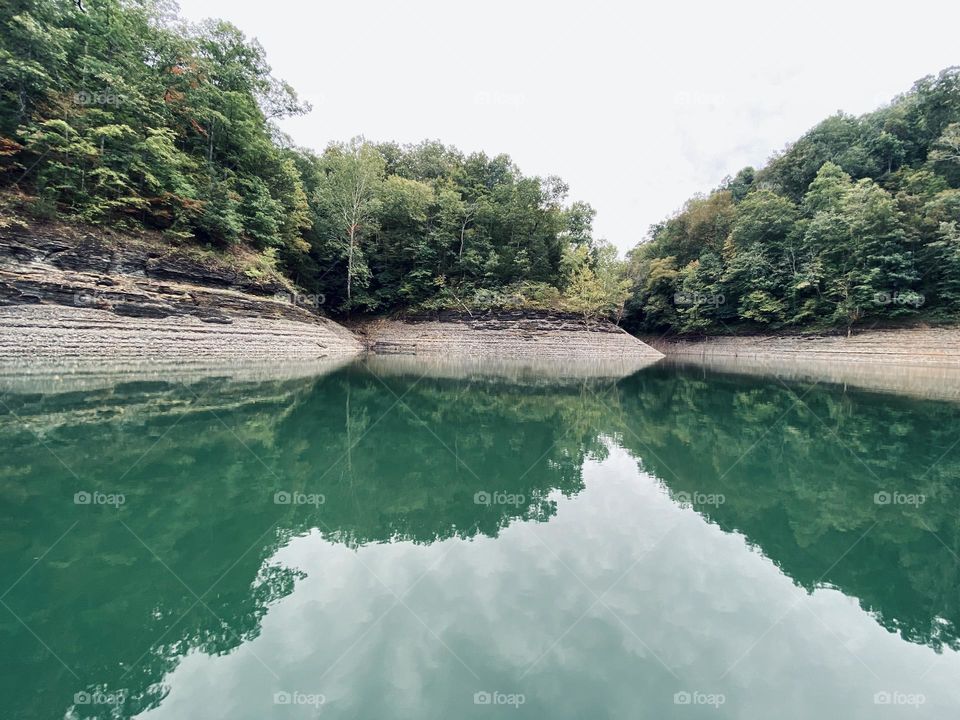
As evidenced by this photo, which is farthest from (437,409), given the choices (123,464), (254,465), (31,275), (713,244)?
(713,244)

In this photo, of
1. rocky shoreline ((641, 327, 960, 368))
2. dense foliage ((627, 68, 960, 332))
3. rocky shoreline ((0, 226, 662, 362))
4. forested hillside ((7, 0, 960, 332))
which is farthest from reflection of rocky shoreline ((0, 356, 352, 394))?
dense foliage ((627, 68, 960, 332))

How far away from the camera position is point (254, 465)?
586 cm

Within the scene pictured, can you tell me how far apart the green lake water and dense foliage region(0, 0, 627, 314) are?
53.8ft

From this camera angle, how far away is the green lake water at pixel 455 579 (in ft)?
7.50

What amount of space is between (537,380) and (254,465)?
14.2 m

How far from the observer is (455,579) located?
3.43m

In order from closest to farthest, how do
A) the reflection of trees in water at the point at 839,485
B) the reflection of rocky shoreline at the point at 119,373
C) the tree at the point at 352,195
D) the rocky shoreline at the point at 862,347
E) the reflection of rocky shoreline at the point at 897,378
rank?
the reflection of trees in water at the point at 839,485
the reflection of rocky shoreline at the point at 119,373
the reflection of rocky shoreline at the point at 897,378
the rocky shoreline at the point at 862,347
the tree at the point at 352,195

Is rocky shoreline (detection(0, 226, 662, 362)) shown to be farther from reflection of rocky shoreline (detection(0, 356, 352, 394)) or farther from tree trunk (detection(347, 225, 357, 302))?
tree trunk (detection(347, 225, 357, 302))

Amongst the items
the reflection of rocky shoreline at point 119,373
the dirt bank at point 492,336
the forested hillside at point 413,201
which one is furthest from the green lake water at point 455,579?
the dirt bank at point 492,336

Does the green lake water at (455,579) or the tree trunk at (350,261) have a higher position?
the tree trunk at (350,261)

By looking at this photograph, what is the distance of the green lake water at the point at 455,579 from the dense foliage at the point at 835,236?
33491 millimetres

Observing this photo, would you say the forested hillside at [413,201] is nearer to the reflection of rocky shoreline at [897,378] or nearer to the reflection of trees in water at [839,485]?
the reflection of rocky shoreline at [897,378]

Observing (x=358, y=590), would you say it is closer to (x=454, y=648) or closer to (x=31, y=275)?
(x=454, y=648)

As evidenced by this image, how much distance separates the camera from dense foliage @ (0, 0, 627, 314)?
53.9 ft
